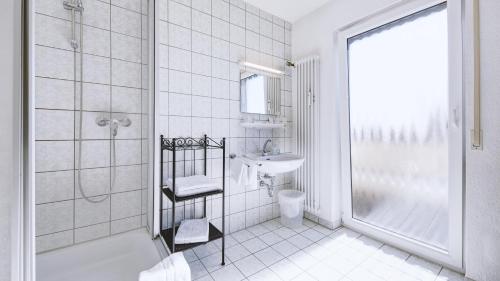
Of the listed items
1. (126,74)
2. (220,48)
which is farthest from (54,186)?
(220,48)

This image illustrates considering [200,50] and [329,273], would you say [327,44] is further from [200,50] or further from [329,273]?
[329,273]

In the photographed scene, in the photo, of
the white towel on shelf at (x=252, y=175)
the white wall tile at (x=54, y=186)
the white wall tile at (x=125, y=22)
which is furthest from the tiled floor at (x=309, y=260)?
the white wall tile at (x=125, y=22)

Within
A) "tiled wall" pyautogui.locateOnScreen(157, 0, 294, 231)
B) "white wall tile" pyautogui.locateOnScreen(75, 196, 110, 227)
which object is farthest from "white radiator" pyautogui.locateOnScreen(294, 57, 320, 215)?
"white wall tile" pyautogui.locateOnScreen(75, 196, 110, 227)

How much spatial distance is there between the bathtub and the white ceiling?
235 cm

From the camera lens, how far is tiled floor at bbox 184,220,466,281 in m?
1.39

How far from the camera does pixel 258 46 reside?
2145mm

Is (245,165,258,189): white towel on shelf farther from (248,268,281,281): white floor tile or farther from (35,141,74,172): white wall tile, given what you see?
(35,141,74,172): white wall tile

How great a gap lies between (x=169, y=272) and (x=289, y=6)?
248cm

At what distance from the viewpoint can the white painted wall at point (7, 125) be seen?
54 centimetres

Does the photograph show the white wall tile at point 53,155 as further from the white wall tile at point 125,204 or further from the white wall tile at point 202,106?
the white wall tile at point 202,106

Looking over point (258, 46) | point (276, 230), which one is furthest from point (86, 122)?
point (276, 230)

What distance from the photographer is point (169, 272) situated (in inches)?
42.1

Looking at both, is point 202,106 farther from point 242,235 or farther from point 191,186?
point 242,235

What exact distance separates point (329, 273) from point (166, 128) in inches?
63.0
